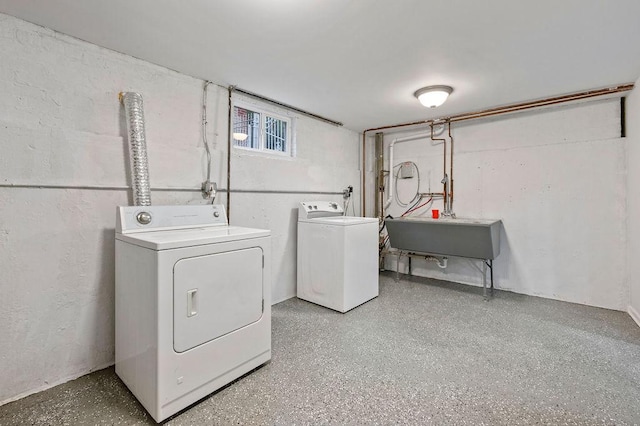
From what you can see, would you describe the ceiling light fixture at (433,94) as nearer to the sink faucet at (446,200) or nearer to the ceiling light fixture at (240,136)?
the sink faucet at (446,200)

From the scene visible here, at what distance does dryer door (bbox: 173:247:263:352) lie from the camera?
1576 mm

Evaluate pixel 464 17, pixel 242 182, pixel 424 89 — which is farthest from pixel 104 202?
pixel 424 89

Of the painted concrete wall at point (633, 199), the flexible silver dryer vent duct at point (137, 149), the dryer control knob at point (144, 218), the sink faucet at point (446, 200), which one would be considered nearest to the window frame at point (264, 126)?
the flexible silver dryer vent duct at point (137, 149)

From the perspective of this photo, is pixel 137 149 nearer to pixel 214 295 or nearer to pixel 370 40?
pixel 214 295

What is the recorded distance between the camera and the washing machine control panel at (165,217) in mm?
1886

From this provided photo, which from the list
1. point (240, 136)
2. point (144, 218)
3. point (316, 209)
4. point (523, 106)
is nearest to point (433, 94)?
point (523, 106)

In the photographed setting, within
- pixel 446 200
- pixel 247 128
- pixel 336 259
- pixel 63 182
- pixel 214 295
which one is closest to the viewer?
pixel 214 295

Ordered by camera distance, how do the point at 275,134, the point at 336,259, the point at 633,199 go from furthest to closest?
the point at 275,134
the point at 336,259
the point at 633,199

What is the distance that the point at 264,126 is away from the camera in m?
3.22

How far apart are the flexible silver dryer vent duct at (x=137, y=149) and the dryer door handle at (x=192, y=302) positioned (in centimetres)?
83

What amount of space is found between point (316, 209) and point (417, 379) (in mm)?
2045

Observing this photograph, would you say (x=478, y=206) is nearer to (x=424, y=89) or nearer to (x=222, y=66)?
(x=424, y=89)

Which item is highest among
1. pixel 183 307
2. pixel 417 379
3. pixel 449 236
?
pixel 449 236

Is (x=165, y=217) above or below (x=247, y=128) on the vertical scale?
below
